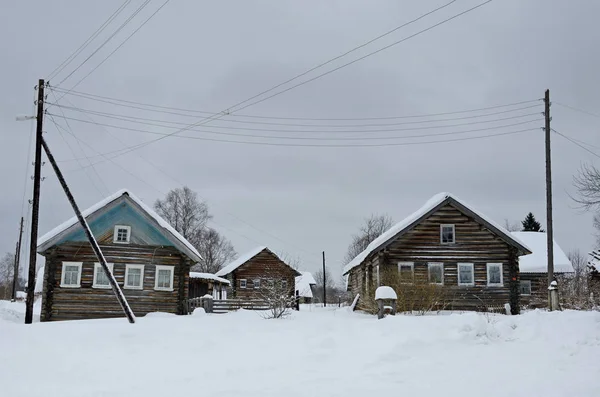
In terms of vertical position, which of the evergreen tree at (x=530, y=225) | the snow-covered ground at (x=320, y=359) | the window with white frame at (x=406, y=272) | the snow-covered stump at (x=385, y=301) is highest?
the evergreen tree at (x=530, y=225)

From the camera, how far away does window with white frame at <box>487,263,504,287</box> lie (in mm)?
32000

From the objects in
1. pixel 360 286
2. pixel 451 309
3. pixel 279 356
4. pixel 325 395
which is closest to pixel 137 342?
pixel 279 356

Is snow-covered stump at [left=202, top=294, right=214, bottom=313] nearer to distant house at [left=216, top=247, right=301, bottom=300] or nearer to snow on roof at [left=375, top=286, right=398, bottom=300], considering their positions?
snow on roof at [left=375, top=286, right=398, bottom=300]

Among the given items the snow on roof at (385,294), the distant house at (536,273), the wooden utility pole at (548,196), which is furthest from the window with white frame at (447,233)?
the snow on roof at (385,294)

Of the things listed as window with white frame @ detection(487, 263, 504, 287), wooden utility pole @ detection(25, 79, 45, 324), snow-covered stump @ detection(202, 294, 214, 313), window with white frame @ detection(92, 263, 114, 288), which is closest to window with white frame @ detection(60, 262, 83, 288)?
window with white frame @ detection(92, 263, 114, 288)

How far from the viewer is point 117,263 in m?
28.5

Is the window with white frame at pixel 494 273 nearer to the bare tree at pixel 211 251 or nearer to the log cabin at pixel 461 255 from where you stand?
the log cabin at pixel 461 255

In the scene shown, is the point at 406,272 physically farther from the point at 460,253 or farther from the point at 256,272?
the point at 256,272

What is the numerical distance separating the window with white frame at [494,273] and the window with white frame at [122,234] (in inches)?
769

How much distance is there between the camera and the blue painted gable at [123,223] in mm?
27788

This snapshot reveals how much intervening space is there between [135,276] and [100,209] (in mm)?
3911

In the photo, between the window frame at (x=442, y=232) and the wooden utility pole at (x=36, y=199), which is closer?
the wooden utility pole at (x=36, y=199)

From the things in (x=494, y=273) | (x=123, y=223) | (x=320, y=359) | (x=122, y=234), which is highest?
(x=123, y=223)

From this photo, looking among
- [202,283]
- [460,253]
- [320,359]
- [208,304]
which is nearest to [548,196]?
[460,253]
